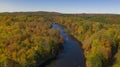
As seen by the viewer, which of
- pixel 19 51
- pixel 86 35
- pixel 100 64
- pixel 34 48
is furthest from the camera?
pixel 86 35

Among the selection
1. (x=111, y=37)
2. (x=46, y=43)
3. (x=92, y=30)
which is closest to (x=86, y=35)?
(x=92, y=30)

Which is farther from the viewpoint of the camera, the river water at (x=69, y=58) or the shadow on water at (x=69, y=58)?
the river water at (x=69, y=58)

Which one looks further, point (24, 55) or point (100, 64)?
point (24, 55)

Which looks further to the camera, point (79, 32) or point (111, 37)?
point (79, 32)

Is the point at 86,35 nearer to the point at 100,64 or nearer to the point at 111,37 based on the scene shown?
the point at 111,37

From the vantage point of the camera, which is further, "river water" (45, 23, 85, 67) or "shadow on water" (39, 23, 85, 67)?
"river water" (45, 23, 85, 67)

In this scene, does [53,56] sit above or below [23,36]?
below

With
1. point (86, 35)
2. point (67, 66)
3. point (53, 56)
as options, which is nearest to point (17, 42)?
point (53, 56)

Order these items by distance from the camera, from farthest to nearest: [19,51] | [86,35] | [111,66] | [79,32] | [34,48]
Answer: [79,32] < [86,35] < [34,48] < [19,51] < [111,66]

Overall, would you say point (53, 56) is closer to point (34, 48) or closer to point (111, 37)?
point (34, 48)
